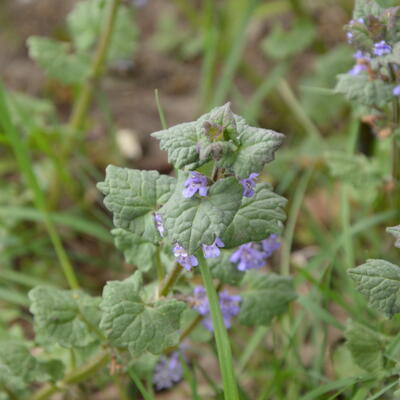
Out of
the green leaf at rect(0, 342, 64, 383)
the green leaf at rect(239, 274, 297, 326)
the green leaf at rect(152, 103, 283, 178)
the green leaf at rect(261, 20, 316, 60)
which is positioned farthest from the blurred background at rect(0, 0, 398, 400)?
the green leaf at rect(152, 103, 283, 178)

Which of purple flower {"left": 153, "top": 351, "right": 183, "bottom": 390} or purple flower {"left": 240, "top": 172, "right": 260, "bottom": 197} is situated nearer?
purple flower {"left": 240, "top": 172, "right": 260, "bottom": 197}

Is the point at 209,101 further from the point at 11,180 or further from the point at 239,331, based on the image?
the point at 239,331

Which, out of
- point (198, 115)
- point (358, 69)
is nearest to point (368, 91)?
point (358, 69)

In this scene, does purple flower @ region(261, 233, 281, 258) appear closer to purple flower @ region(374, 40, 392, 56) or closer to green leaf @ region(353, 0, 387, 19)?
purple flower @ region(374, 40, 392, 56)

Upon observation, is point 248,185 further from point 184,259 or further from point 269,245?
point 269,245

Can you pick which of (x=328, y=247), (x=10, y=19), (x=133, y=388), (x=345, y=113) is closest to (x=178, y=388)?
(x=133, y=388)

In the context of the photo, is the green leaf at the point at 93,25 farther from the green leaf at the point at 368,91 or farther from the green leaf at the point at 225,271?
the green leaf at the point at 225,271

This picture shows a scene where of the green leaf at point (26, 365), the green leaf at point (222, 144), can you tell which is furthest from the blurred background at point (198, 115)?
the green leaf at point (222, 144)
